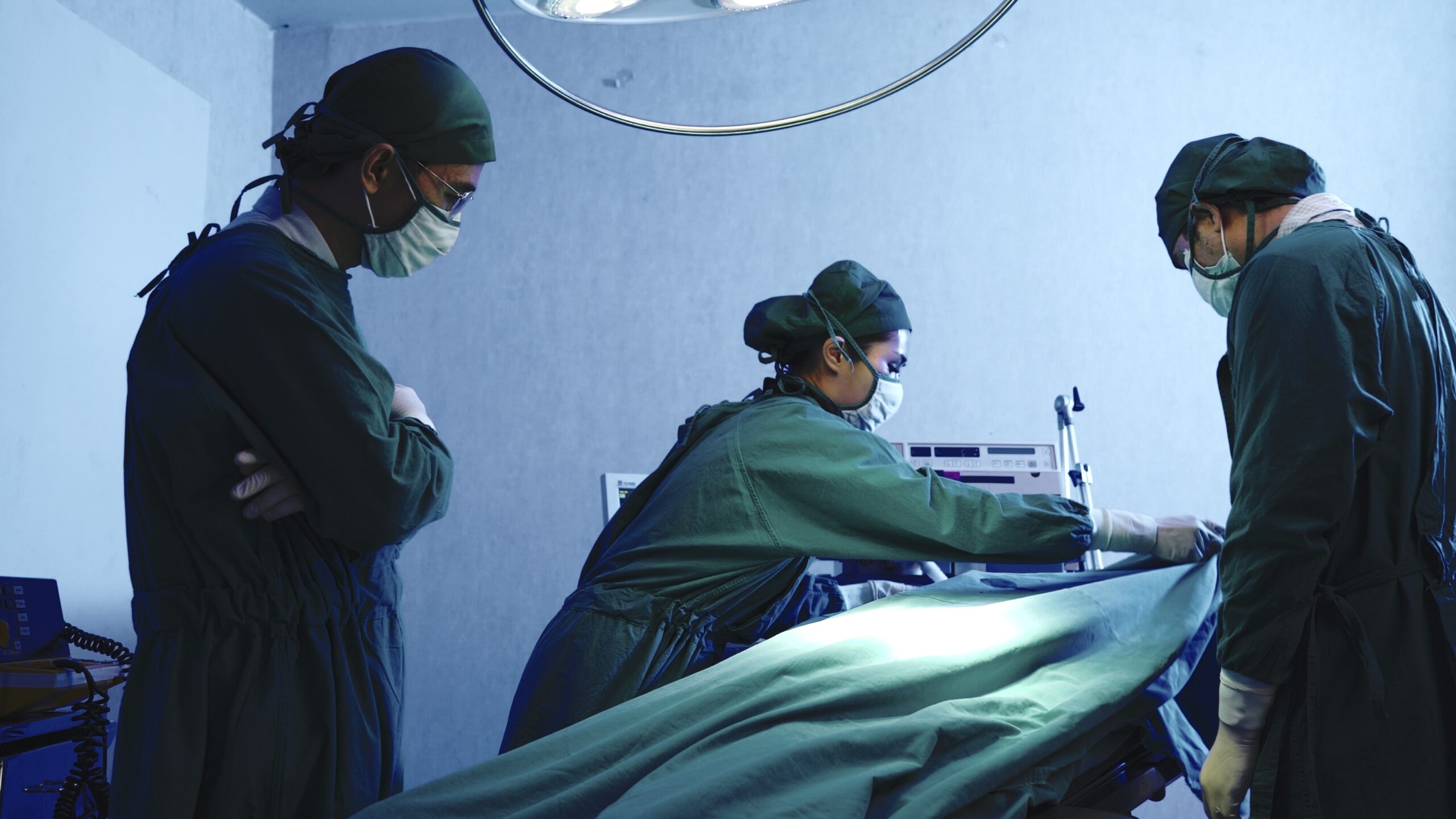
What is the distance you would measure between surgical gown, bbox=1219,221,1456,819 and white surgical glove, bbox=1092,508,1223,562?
18.9 inches

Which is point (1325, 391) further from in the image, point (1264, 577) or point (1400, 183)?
point (1400, 183)

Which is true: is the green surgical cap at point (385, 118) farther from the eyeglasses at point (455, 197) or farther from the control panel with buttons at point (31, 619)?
the control panel with buttons at point (31, 619)

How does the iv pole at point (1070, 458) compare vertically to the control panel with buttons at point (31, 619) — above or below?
above

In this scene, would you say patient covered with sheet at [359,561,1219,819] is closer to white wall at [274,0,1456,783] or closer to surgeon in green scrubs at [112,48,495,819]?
surgeon in green scrubs at [112,48,495,819]

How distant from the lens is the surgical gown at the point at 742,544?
1.73 meters

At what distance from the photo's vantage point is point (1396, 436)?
137 centimetres

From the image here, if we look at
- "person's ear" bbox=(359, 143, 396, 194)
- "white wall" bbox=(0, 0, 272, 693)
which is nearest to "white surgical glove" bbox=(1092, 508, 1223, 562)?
"person's ear" bbox=(359, 143, 396, 194)

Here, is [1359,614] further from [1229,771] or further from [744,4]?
[744,4]

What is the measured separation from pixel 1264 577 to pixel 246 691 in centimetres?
128

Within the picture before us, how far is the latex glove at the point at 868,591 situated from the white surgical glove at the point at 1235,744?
858 mm

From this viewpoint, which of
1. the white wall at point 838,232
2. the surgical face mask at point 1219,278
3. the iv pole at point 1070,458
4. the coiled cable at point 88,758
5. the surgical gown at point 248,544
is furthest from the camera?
the white wall at point 838,232

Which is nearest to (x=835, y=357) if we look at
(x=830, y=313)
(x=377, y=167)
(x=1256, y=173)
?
(x=830, y=313)

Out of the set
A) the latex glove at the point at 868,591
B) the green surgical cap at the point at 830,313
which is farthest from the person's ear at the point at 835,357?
the latex glove at the point at 868,591

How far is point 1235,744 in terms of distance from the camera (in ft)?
4.70
